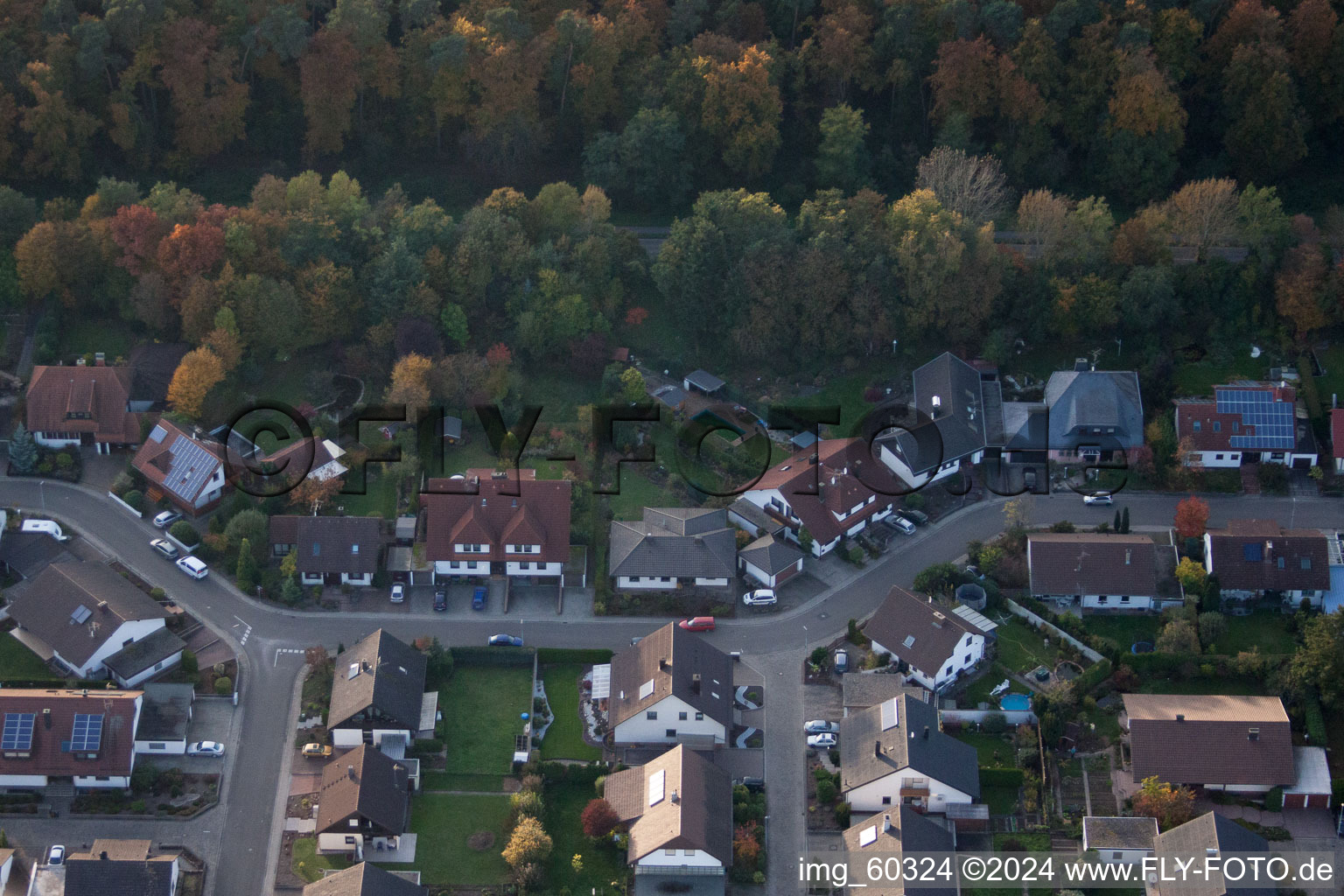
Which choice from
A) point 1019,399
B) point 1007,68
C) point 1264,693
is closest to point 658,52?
point 1007,68

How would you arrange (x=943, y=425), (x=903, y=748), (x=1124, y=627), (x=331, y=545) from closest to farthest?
(x=903, y=748), (x=1124, y=627), (x=331, y=545), (x=943, y=425)

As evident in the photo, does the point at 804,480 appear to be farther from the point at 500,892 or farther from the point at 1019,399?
the point at 500,892

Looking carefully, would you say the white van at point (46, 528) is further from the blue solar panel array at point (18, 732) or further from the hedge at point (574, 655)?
the hedge at point (574, 655)

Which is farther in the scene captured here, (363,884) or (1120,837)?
(1120,837)

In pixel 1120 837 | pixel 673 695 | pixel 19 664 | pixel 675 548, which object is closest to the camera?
pixel 1120 837

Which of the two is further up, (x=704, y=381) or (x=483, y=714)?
(x=704, y=381)

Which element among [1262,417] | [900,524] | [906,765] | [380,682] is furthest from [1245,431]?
[380,682]

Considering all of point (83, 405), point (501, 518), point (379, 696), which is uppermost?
point (83, 405)

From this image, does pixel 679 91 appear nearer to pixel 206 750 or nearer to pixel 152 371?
pixel 152 371
